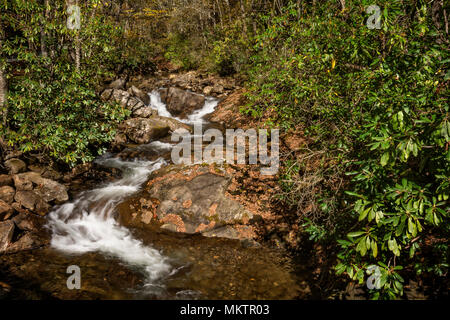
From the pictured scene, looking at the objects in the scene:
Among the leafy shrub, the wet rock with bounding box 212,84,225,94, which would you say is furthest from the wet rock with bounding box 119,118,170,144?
the leafy shrub

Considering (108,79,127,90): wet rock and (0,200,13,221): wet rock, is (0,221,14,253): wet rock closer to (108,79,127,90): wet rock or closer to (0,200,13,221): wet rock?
(0,200,13,221): wet rock

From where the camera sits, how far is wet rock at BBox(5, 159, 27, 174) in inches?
331

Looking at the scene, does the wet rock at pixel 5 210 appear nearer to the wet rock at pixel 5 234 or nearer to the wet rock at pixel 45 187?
the wet rock at pixel 5 234

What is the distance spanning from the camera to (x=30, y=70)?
26.6 ft

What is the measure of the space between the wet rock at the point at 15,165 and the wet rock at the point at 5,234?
8.43 ft

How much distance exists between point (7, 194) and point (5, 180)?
69 centimetres

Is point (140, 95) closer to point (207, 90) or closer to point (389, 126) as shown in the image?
point (207, 90)

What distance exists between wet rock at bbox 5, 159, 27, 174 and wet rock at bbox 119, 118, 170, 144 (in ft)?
17.5

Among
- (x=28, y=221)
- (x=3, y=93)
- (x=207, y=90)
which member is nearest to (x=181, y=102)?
(x=207, y=90)

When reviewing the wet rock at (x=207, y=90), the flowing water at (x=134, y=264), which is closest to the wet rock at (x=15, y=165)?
the flowing water at (x=134, y=264)

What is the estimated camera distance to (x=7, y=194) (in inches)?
291

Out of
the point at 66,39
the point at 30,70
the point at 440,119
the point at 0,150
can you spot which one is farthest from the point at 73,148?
the point at 440,119
